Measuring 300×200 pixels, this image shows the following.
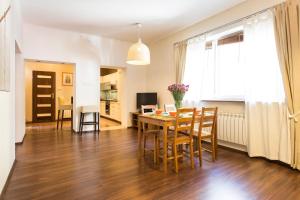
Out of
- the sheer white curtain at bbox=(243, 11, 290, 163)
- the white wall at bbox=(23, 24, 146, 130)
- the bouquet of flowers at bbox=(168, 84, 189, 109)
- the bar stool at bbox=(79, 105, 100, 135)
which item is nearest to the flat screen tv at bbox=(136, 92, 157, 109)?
the white wall at bbox=(23, 24, 146, 130)

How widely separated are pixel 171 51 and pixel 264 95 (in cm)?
288

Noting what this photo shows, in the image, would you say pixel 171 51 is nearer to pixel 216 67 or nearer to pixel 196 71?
pixel 196 71

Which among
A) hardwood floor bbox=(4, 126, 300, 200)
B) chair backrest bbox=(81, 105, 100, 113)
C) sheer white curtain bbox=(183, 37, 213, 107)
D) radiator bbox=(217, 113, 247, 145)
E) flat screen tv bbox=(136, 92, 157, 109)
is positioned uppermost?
sheer white curtain bbox=(183, 37, 213, 107)

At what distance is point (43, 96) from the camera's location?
7.19 metres

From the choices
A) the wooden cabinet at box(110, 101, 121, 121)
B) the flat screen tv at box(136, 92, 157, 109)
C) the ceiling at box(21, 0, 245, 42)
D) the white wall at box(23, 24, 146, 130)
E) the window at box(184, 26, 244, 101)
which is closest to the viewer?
the ceiling at box(21, 0, 245, 42)

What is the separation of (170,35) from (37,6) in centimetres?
322

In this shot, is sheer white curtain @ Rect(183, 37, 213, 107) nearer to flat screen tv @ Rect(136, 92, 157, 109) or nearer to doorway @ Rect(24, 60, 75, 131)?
flat screen tv @ Rect(136, 92, 157, 109)

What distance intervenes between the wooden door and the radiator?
620 centimetres

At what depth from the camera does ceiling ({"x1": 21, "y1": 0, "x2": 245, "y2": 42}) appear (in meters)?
3.60

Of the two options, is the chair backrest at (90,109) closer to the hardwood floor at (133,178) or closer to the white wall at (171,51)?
the hardwood floor at (133,178)

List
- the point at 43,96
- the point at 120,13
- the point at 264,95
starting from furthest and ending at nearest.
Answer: the point at 43,96 → the point at 120,13 → the point at 264,95

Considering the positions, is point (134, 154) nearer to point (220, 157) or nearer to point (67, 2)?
A: point (220, 157)

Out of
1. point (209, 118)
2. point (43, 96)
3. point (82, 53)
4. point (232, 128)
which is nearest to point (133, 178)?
point (209, 118)

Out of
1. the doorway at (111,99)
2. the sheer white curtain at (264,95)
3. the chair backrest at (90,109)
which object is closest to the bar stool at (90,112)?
the chair backrest at (90,109)
